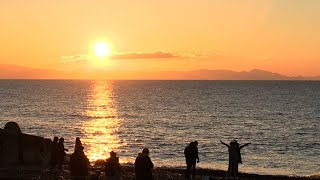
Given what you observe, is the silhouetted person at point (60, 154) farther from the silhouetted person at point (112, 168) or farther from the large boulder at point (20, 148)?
the silhouetted person at point (112, 168)

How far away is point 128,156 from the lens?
5091cm

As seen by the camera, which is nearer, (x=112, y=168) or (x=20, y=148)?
(x=112, y=168)

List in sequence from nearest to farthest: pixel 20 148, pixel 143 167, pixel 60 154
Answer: pixel 143 167
pixel 60 154
pixel 20 148

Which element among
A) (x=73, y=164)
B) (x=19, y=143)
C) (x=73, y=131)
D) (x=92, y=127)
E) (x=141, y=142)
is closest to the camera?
(x=73, y=164)

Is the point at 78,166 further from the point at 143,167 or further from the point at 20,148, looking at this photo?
the point at 20,148

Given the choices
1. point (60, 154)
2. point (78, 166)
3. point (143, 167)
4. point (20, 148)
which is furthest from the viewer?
point (20, 148)

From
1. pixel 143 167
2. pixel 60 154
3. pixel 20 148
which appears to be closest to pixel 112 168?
pixel 143 167

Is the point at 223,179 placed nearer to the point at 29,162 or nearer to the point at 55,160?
the point at 55,160

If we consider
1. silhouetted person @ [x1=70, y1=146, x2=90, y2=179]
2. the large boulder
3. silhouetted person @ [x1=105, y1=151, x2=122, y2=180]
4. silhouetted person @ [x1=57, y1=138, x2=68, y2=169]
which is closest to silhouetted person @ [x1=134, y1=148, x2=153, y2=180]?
silhouetted person @ [x1=105, y1=151, x2=122, y2=180]

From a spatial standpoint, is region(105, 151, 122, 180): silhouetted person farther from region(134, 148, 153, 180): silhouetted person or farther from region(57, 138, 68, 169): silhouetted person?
region(57, 138, 68, 169): silhouetted person

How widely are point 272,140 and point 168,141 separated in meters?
12.5

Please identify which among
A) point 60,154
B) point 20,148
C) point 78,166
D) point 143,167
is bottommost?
point 60,154

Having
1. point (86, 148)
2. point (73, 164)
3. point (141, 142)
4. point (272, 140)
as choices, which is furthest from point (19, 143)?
point (272, 140)

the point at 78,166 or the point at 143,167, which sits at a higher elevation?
the point at 143,167
